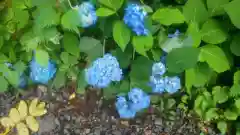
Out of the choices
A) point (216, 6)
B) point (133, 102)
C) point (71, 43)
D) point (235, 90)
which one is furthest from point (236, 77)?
point (71, 43)

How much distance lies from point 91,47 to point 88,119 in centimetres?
37

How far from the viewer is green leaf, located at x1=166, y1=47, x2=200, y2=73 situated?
4.70 feet

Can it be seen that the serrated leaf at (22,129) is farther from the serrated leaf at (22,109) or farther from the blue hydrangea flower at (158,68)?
the blue hydrangea flower at (158,68)

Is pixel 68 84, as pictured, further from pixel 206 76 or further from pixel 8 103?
pixel 206 76

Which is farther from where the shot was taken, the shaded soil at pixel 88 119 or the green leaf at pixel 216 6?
the shaded soil at pixel 88 119

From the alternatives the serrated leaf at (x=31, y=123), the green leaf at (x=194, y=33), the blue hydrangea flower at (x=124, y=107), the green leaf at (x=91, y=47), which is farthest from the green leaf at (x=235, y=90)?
the serrated leaf at (x=31, y=123)

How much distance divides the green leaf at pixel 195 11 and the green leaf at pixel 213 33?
25 mm

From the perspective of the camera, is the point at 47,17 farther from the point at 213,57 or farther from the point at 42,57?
the point at 213,57

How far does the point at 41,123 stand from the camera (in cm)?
181

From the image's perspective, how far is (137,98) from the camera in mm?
1520

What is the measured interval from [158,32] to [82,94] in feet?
1.62

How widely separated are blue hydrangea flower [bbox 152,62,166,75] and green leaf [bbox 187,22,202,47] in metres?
0.12

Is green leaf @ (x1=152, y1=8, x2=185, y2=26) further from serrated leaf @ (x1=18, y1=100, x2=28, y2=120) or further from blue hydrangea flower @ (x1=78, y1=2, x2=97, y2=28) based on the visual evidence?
serrated leaf @ (x1=18, y1=100, x2=28, y2=120)

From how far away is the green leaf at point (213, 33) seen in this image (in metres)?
1.50
